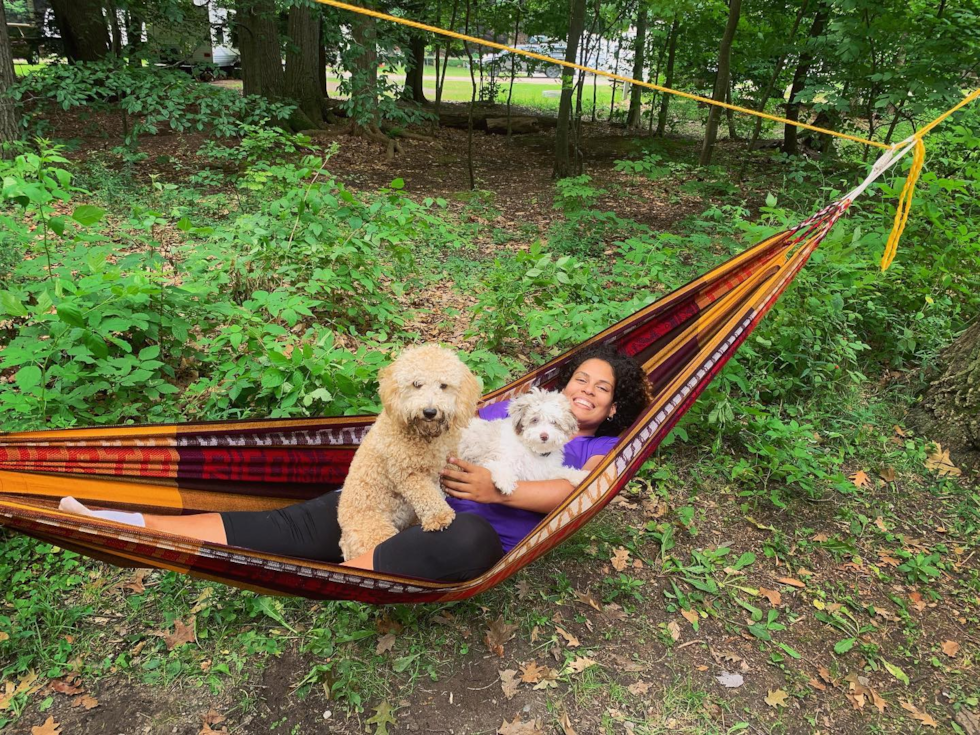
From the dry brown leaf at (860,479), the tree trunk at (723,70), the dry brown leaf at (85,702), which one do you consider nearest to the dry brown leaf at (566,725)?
the dry brown leaf at (85,702)

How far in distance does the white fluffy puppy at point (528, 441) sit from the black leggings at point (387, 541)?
9.4 inches

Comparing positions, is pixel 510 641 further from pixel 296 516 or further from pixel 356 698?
pixel 296 516

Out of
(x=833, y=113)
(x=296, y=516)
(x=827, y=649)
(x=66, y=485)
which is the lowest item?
(x=827, y=649)

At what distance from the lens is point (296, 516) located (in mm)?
2061

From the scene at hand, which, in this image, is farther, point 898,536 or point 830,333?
point 830,333

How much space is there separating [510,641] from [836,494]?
1.73 m

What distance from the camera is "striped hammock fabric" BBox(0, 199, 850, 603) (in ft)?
4.99

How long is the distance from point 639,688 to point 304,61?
27.9ft

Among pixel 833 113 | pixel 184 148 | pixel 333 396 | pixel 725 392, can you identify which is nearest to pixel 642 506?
pixel 725 392

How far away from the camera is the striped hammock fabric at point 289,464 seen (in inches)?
59.9

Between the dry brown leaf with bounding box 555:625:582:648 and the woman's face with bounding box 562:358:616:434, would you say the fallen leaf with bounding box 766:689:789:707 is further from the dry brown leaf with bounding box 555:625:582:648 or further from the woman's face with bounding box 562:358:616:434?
the woman's face with bounding box 562:358:616:434

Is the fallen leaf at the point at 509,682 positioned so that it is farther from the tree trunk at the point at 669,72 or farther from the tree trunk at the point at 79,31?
the tree trunk at the point at 669,72

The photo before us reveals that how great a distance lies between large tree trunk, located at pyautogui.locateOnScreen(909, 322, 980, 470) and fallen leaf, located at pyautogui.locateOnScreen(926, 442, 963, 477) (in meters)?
0.03

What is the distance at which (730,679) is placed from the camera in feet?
6.53
